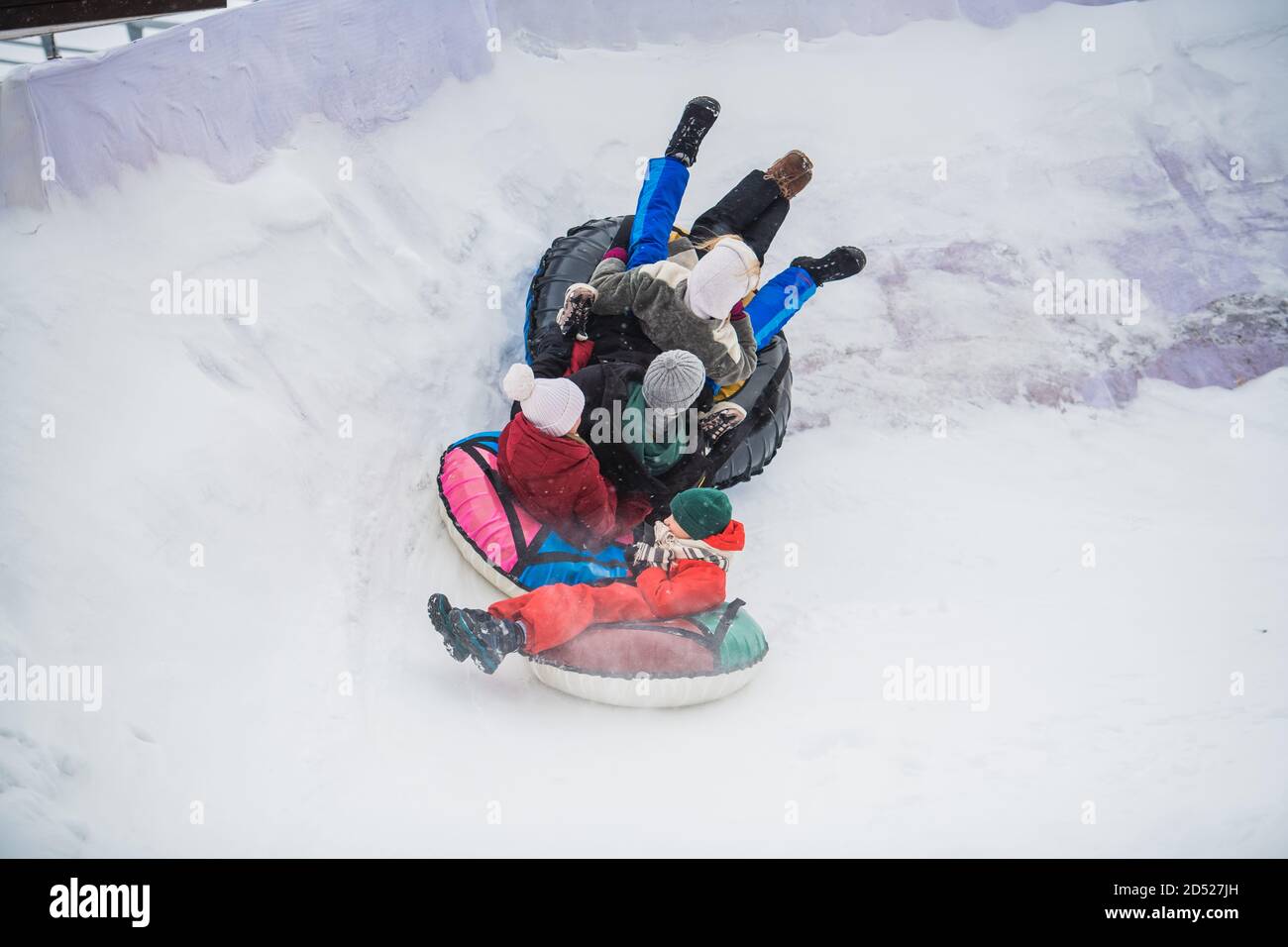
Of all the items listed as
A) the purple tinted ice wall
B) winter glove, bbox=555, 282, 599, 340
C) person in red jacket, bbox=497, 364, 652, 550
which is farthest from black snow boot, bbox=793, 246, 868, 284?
the purple tinted ice wall

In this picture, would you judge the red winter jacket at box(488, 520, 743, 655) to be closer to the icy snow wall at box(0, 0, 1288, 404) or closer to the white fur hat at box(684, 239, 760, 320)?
the white fur hat at box(684, 239, 760, 320)

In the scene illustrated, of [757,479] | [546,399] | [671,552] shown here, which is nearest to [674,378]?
[546,399]

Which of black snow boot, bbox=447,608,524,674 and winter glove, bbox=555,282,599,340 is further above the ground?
winter glove, bbox=555,282,599,340

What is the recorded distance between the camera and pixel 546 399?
2.73 metres

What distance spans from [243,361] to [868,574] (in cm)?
206

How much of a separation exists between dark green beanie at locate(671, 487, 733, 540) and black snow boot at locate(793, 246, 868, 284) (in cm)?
134

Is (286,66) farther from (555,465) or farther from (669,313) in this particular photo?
(555,465)

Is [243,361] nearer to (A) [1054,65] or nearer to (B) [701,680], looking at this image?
(B) [701,680]

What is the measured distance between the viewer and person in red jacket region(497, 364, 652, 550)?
273cm

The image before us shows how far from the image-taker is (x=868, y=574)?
3340 mm

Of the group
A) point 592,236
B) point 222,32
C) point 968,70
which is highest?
point 968,70

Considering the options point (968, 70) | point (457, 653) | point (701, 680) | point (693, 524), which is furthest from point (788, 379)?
point (968, 70)

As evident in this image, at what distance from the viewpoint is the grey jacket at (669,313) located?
3.10m

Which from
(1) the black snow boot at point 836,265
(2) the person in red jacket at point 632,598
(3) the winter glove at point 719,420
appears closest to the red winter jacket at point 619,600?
(2) the person in red jacket at point 632,598
